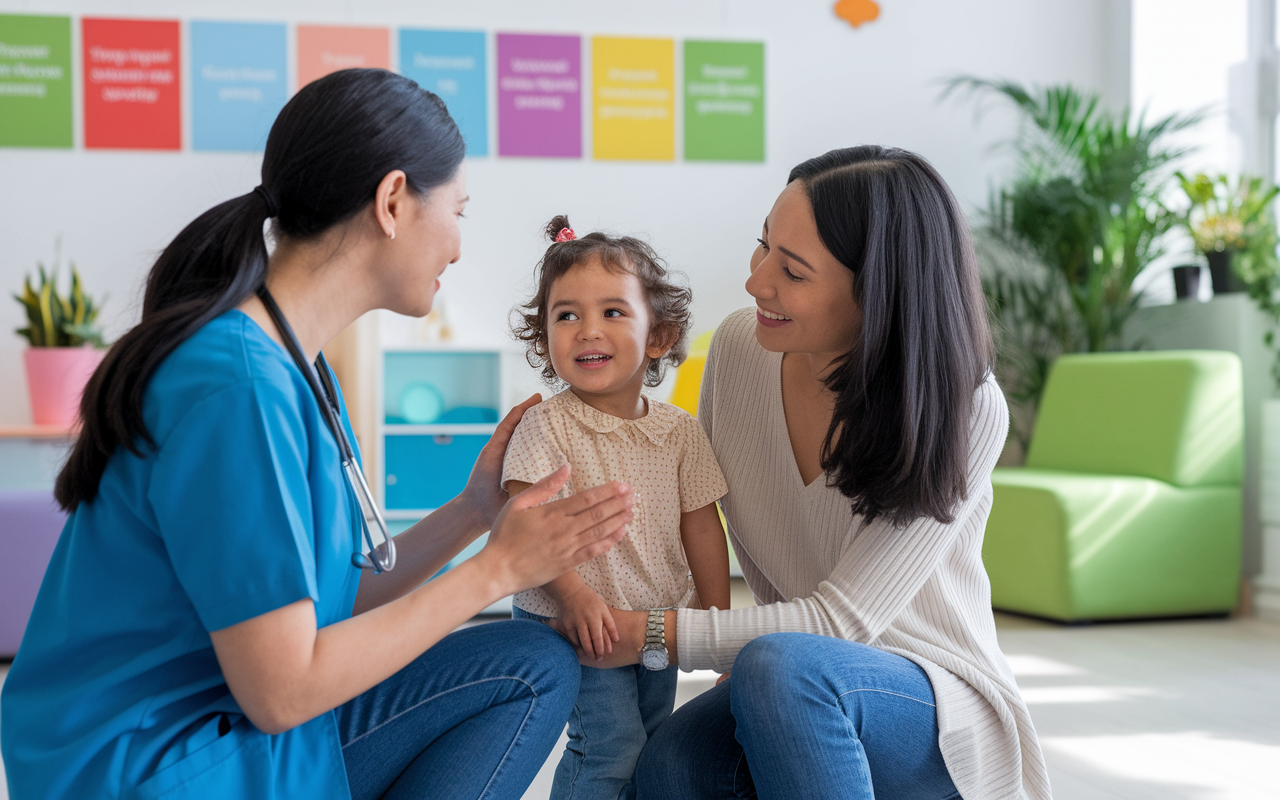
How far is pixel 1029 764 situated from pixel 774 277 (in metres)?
0.74

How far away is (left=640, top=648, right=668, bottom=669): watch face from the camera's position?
1391 mm

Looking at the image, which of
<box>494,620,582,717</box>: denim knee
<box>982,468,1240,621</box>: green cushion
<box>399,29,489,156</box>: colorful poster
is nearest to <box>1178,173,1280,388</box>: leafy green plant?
<box>982,468,1240,621</box>: green cushion

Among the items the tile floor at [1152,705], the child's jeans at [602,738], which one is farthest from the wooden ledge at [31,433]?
the child's jeans at [602,738]

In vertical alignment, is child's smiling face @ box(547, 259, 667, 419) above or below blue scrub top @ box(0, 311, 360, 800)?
above

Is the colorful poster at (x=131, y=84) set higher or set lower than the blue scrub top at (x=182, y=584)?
higher

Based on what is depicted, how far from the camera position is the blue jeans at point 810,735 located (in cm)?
127

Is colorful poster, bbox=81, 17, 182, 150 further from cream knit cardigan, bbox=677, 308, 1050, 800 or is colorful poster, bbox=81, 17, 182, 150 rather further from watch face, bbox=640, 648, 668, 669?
watch face, bbox=640, 648, 668, 669

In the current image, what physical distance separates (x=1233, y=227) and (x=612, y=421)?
12.1 feet

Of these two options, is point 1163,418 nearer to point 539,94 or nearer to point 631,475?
point 539,94

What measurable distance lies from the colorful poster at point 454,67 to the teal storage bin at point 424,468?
4.57ft

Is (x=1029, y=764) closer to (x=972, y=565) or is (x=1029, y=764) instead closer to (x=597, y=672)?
(x=972, y=565)

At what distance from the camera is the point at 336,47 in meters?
4.80

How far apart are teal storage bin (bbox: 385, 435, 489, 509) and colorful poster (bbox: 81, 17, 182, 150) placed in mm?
1723

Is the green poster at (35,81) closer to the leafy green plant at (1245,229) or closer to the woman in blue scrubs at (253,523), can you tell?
the woman in blue scrubs at (253,523)
